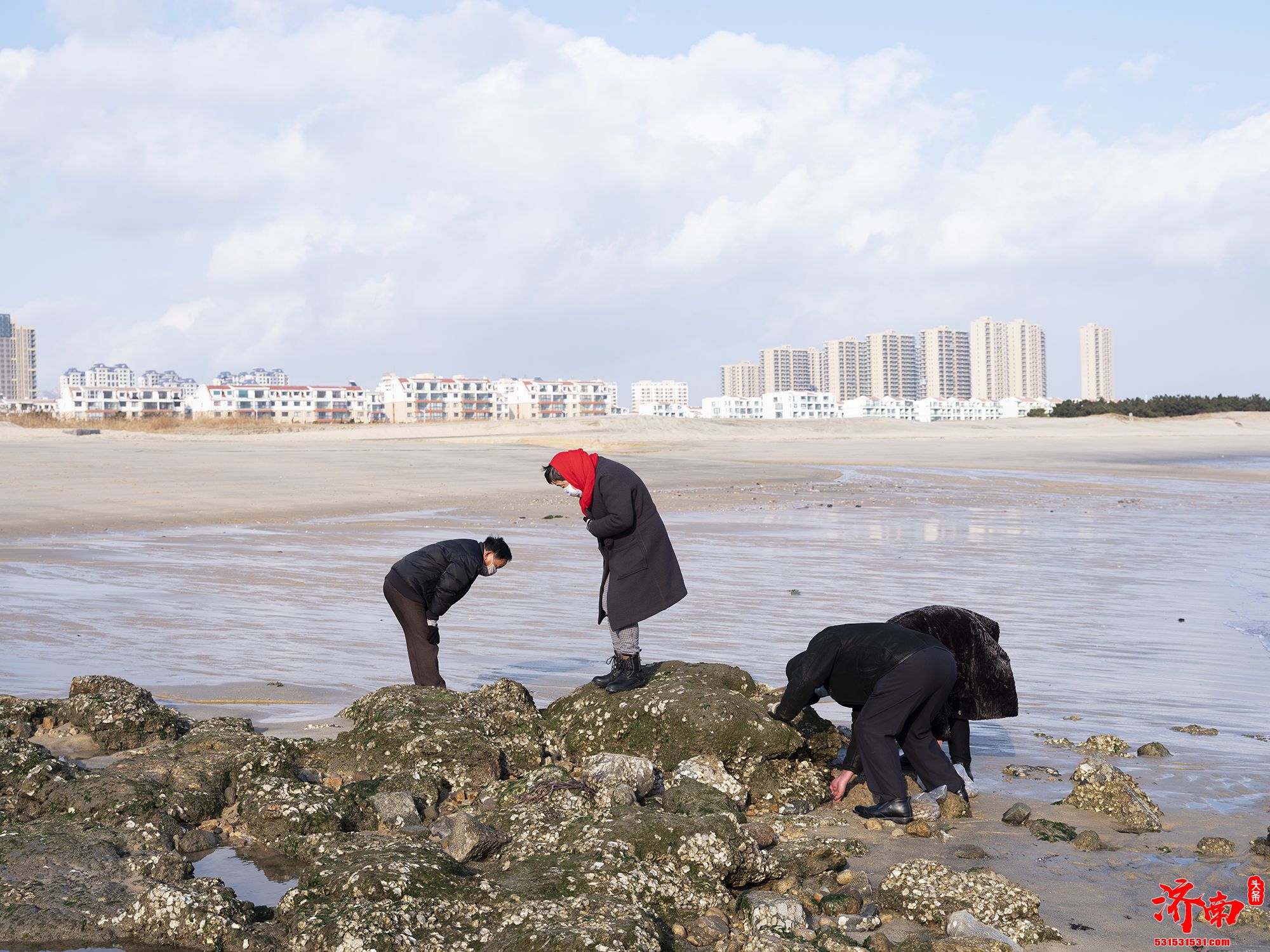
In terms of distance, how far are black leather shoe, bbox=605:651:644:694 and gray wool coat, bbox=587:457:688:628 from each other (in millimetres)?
213

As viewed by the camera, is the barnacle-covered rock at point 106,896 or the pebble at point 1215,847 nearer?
the barnacle-covered rock at point 106,896

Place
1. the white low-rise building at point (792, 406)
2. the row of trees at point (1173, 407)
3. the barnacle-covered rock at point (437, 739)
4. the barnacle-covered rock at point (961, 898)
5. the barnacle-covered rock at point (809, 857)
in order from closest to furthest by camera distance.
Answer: the barnacle-covered rock at point (961, 898), the barnacle-covered rock at point (809, 857), the barnacle-covered rock at point (437, 739), the row of trees at point (1173, 407), the white low-rise building at point (792, 406)

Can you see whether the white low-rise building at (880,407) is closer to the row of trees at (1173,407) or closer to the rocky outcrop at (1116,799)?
the row of trees at (1173,407)

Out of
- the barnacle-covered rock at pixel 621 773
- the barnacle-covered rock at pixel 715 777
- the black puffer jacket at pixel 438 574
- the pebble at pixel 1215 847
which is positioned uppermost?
the black puffer jacket at pixel 438 574

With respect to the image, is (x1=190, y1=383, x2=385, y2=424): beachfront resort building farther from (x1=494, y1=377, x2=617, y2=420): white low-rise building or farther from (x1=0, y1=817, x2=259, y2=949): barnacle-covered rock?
(x1=0, y1=817, x2=259, y2=949): barnacle-covered rock

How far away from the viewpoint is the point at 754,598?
43.6 ft

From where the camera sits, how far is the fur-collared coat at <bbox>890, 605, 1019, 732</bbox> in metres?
6.66

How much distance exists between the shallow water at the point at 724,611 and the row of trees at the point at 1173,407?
212ft

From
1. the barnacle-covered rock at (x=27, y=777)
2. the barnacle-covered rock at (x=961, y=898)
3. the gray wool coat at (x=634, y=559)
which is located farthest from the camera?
the gray wool coat at (x=634, y=559)

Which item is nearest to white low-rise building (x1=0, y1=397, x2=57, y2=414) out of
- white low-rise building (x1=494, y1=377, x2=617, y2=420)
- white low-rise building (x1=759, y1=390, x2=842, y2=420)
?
white low-rise building (x1=494, y1=377, x2=617, y2=420)

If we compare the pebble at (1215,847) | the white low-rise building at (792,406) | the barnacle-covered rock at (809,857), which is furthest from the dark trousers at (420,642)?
the white low-rise building at (792,406)

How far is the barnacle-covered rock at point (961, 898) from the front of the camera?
4.62m

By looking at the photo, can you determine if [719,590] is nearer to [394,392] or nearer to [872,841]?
[872,841]

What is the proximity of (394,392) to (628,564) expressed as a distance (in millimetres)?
176891
